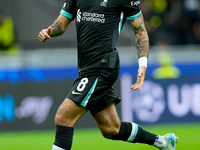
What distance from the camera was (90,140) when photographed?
35.3ft

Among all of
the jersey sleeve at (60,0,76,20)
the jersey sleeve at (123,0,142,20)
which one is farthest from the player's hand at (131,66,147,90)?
the jersey sleeve at (60,0,76,20)

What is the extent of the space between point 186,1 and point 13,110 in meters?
5.93

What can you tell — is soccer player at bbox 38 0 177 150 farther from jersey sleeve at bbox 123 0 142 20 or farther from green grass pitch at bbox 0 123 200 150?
green grass pitch at bbox 0 123 200 150

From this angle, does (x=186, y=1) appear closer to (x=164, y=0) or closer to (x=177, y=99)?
(x=164, y=0)

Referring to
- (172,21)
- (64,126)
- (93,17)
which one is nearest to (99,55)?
(93,17)

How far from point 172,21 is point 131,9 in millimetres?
8512

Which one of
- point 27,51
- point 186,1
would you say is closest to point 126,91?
point 27,51

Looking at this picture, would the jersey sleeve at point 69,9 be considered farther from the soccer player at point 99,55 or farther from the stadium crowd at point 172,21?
the stadium crowd at point 172,21

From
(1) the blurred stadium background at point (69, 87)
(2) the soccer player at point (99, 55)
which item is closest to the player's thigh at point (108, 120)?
(2) the soccer player at point (99, 55)

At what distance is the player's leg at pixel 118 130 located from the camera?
7.29 metres

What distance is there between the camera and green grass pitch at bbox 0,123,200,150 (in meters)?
9.79

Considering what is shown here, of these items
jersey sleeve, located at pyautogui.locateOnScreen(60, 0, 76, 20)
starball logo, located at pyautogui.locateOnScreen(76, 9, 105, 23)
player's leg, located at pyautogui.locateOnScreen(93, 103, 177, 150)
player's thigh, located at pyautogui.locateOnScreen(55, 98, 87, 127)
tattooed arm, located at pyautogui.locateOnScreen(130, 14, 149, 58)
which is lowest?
player's leg, located at pyautogui.locateOnScreen(93, 103, 177, 150)

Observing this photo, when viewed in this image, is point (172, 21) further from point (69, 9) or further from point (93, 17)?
point (93, 17)

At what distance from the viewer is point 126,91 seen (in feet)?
41.1
